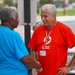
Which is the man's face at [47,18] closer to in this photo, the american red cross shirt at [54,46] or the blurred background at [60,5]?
the american red cross shirt at [54,46]

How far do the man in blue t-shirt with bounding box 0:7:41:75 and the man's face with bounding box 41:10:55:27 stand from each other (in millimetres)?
600

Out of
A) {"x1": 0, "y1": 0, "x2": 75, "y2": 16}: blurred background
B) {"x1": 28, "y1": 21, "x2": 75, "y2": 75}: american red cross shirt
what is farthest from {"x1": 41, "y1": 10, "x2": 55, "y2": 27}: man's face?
{"x1": 0, "y1": 0, "x2": 75, "y2": 16}: blurred background

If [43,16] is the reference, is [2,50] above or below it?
below

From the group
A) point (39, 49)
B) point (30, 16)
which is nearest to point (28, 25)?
point (30, 16)

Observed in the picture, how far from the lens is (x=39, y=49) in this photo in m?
5.12

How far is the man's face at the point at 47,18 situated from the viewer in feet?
16.4

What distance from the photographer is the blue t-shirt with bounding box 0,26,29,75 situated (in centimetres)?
436

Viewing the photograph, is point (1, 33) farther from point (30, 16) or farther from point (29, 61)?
point (30, 16)

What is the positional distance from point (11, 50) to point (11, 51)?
0.04 ft

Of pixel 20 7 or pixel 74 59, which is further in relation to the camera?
pixel 20 7

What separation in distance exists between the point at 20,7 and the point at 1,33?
2.02 m

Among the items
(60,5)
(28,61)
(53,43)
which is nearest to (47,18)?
(53,43)

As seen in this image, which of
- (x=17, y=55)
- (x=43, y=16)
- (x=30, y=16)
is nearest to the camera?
(x=17, y=55)

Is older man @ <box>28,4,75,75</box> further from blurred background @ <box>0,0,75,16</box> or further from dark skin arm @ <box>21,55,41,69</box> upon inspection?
blurred background @ <box>0,0,75,16</box>
